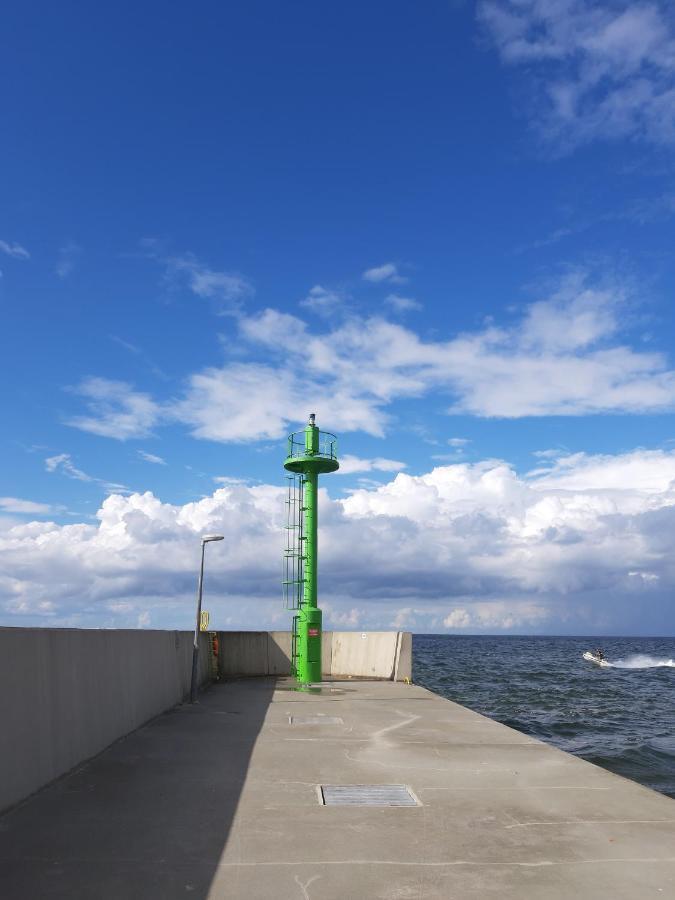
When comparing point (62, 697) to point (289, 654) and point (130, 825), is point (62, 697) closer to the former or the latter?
point (130, 825)

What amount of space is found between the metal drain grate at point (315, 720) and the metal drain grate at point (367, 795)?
6222 mm

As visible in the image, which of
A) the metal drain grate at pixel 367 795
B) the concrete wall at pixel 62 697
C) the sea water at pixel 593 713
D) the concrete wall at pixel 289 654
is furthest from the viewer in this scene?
the concrete wall at pixel 289 654

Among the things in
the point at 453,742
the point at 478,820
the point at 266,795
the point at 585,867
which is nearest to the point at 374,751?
the point at 453,742

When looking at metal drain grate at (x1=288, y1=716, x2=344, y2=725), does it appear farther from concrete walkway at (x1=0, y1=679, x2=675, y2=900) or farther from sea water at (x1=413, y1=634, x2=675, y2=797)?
sea water at (x1=413, y1=634, x2=675, y2=797)

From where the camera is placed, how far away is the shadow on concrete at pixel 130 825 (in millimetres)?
5691

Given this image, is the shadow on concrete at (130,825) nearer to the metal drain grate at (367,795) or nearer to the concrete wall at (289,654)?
the metal drain grate at (367,795)

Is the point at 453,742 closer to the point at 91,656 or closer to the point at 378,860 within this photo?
the point at 91,656

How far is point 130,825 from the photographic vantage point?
7297 millimetres

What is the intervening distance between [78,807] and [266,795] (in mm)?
2049

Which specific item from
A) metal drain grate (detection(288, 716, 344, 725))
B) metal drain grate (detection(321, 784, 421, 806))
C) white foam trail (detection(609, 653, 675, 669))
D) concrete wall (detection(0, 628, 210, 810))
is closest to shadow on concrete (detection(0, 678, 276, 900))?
concrete wall (detection(0, 628, 210, 810))

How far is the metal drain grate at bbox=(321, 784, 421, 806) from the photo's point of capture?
27.6 feet

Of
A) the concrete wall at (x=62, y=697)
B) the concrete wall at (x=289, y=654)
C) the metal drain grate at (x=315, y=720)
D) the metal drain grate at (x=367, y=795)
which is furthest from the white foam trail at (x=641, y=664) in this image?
the metal drain grate at (x=367, y=795)

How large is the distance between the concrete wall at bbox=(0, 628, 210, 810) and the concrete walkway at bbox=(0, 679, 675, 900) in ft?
1.03

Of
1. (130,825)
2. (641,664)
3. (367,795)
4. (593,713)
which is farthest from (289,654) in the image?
(641,664)
